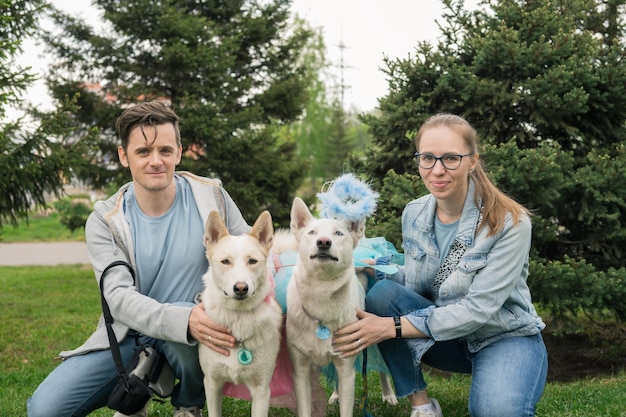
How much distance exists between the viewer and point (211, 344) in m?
3.17

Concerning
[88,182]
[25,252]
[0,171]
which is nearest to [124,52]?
[88,182]

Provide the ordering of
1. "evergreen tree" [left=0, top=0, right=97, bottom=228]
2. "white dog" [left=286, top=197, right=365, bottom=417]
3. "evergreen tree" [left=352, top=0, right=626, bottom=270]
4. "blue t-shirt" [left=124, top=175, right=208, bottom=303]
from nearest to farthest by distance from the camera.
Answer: "white dog" [left=286, top=197, right=365, bottom=417]
"blue t-shirt" [left=124, top=175, right=208, bottom=303]
"evergreen tree" [left=352, top=0, right=626, bottom=270]
"evergreen tree" [left=0, top=0, right=97, bottom=228]

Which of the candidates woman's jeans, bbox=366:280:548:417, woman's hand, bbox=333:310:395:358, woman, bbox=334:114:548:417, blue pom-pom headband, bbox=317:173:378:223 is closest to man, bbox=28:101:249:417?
blue pom-pom headband, bbox=317:173:378:223

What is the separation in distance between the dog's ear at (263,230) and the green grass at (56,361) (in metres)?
1.59

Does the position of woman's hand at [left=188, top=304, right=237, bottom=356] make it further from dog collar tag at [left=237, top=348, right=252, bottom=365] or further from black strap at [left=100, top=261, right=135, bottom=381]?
black strap at [left=100, top=261, right=135, bottom=381]

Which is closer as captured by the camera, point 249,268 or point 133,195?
point 249,268

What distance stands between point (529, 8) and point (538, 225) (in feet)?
7.01

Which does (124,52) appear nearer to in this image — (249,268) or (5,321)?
(5,321)

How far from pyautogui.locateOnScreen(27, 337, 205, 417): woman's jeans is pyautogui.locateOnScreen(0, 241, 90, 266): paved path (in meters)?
13.2

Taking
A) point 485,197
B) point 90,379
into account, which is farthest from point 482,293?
point 90,379

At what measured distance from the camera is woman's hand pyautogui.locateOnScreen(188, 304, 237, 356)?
3145 millimetres

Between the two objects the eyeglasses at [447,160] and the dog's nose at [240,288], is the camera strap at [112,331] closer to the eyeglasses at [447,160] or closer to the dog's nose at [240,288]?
the dog's nose at [240,288]

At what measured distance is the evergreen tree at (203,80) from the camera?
11.7 metres

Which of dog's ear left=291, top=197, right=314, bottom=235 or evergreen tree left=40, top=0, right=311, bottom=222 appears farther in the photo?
evergreen tree left=40, top=0, right=311, bottom=222
